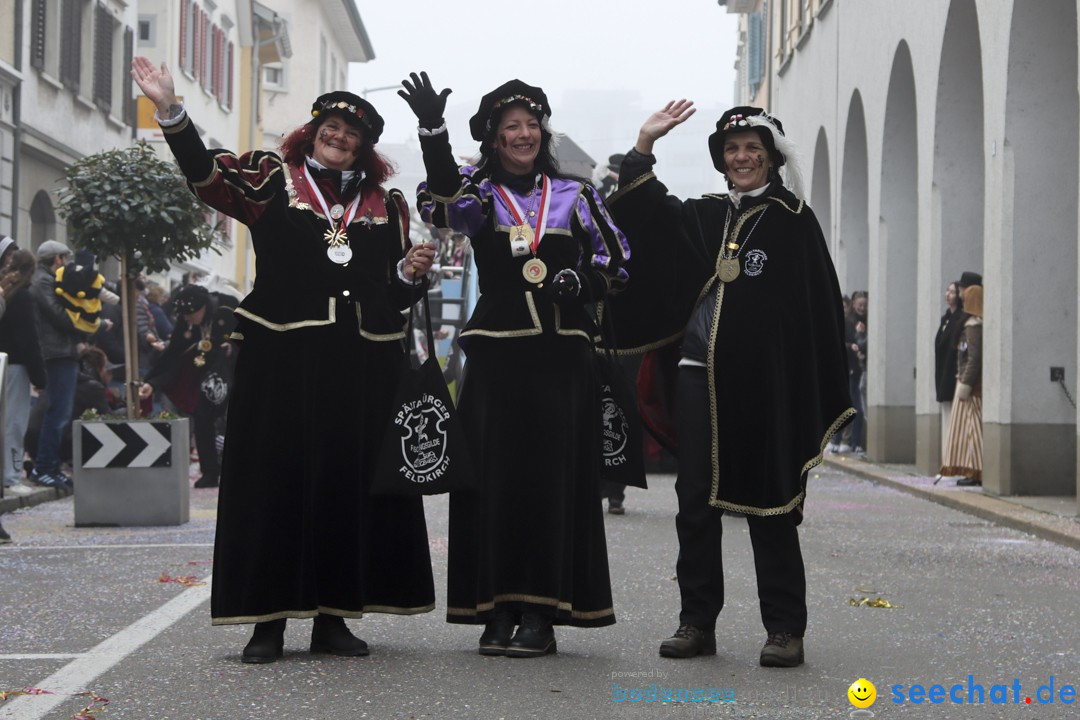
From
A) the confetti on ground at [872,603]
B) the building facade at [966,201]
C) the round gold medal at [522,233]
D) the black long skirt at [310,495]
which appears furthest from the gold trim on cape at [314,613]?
the building facade at [966,201]

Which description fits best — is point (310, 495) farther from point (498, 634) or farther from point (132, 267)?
point (132, 267)

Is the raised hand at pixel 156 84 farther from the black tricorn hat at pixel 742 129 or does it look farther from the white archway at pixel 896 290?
the white archway at pixel 896 290

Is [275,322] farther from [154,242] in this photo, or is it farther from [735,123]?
[154,242]

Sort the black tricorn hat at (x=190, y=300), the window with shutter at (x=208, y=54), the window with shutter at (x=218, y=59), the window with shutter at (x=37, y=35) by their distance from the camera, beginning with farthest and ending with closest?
1. the window with shutter at (x=218, y=59)
2. the window with shutter at (x=208, y=54)
3. the window with shutter at (x=37, y=35)
4. the black tricorn hat at (x=190, y=300)

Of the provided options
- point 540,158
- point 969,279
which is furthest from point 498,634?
point 969,279

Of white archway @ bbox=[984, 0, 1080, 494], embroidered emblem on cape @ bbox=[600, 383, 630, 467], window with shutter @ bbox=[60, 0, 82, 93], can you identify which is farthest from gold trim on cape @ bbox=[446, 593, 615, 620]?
window with shutter @ bbox=[60, 0, 82, 93]

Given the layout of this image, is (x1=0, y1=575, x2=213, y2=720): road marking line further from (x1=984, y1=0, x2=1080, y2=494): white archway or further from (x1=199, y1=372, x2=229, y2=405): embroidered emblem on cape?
(x1=984, y1=0, x2=1080, y2=494): white archway

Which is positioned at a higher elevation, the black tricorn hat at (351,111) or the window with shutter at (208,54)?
the window with shutter at (208,54)

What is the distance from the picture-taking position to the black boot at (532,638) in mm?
6543

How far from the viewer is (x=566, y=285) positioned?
21.3 ft

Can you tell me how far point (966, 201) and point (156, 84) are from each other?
13474mm

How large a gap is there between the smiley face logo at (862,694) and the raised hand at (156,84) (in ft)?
9.93

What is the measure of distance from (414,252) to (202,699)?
1.82 meters

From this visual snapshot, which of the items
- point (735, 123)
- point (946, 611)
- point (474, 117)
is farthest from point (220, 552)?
point (946, 611)
